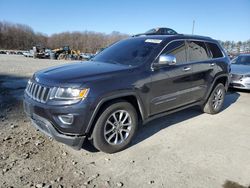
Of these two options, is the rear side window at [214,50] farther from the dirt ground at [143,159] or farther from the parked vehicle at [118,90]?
the dirt ground at [143,159]

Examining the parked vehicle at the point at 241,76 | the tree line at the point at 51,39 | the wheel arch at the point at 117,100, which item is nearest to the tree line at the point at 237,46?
the parked vehicle at the point at 241,76

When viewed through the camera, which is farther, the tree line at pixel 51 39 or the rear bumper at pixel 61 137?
the tree line at pixel 51 39

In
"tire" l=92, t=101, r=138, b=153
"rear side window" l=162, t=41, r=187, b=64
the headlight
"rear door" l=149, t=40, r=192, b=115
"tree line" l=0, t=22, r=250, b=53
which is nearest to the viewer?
the headlight

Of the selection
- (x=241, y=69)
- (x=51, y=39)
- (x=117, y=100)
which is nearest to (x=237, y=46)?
(x=241, y=69)

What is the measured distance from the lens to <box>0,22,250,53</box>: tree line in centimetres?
9374

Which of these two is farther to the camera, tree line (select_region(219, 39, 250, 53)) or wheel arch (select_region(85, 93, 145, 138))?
tree line (select_region(219, 39, 250, 53))

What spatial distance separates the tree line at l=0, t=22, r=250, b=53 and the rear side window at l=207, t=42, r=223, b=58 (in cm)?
8556

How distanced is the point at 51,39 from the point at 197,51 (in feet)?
335

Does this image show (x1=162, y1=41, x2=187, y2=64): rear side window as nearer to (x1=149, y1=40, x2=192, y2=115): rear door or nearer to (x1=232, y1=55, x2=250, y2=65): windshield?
(x1=149, y1=40, x2=192, y2=115): rear door

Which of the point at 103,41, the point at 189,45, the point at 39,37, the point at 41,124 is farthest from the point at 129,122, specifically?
the point at 39,37

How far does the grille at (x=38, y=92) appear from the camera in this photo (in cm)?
346

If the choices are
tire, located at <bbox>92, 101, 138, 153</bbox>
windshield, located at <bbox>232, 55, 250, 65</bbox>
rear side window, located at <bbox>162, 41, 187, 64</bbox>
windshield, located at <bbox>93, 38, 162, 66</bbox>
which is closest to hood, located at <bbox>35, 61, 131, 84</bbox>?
windshield, located at <bbox>93, 38, 162, 66</bbox>

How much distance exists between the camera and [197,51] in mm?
5270

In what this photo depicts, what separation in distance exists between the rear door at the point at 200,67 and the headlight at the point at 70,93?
2.59 metres
